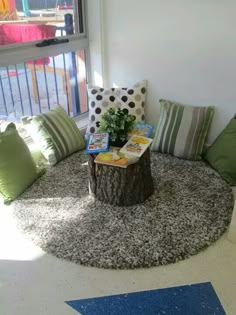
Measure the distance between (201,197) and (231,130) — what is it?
657 mm

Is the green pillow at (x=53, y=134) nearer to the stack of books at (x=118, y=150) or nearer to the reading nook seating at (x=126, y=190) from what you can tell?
the reading nook seating at (x=126, y=190)

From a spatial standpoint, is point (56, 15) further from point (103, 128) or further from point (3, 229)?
point (3, 229)

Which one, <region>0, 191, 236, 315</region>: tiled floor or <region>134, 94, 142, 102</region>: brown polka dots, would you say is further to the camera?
<region>134, 94, 142, 102</region>: brown polka dots

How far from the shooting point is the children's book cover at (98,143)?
2.09 metres

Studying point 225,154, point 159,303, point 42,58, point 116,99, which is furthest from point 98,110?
point 159,303

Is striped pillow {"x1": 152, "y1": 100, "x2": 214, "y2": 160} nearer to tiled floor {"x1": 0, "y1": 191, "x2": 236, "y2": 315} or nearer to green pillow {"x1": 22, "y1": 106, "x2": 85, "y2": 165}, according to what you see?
green pillow {"x1": 22, "y1": 106, "x2": 85, "y2": 165}

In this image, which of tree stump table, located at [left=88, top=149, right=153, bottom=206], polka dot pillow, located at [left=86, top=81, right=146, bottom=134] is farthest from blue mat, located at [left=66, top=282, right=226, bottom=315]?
polka dot pillow, located at [left=86, top=81, right=146, bottom=134]

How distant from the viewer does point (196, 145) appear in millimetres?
2676

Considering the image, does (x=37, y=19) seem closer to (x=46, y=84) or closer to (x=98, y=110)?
(x=46, y=84)

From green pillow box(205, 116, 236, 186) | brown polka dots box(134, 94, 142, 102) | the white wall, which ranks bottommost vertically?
green pillow box(205, 116, 236, 186)

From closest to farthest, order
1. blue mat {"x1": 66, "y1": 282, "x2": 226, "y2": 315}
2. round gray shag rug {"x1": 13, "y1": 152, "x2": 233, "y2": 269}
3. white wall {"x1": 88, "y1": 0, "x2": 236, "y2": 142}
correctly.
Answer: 1. blue mat {"x1": 66, "y1": 282, "x2": 226, "y2": 315}
2. round gray shag rug {"x1": 13, "y1": 152, "x2": 233, "y2": 269}
3. white wall {"x1": 88, "y1": 0, "x2": 236, "y2": 142}

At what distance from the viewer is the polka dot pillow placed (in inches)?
116

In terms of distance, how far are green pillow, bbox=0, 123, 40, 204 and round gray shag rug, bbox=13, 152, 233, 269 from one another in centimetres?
8

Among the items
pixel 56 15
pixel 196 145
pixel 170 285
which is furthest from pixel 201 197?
pixel 56 15
